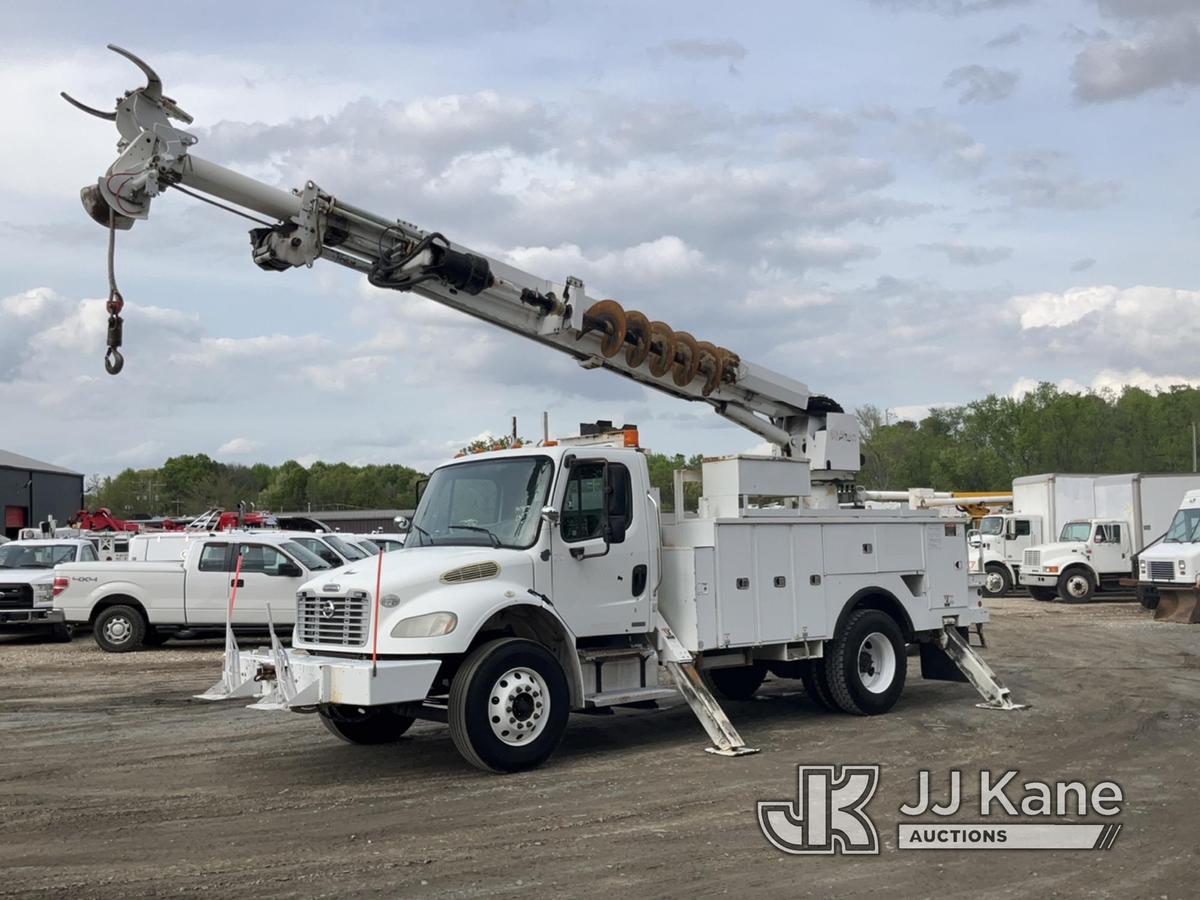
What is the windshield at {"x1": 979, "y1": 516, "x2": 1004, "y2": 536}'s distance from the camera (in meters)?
34.5

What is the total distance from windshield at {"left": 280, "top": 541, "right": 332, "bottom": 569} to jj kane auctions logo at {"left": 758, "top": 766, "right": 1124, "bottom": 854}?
11.2 meters

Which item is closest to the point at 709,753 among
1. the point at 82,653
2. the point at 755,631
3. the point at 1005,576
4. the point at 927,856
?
the point at 755,631

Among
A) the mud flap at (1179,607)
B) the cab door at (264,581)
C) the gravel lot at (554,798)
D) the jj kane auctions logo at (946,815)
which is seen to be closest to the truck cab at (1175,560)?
the mud flap at (1179,607)

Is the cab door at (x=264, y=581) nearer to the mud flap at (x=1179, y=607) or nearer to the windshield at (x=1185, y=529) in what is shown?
the mud flap at (x=1179, y=607)

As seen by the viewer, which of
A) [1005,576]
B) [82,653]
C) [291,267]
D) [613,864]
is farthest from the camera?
[1005,576]

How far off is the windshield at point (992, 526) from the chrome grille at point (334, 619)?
2857 centimetres

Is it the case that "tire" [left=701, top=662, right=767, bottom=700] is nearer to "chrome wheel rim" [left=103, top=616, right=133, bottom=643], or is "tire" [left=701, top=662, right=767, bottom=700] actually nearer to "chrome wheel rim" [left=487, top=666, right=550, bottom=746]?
"chrome wheel rim" [left=487, top=666, right=550, bottom=746]

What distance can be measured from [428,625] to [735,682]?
5.04 m

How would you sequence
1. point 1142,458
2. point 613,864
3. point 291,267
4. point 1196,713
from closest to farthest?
point 613,864 → point 291,267 → point 1196,713 → point 1142,458

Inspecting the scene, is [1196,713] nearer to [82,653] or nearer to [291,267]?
[291,267]

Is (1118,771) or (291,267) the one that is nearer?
(1118,771)

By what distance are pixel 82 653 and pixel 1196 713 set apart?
15558 mm

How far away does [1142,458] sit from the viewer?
90.6 m

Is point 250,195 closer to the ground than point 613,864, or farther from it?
farther from it
